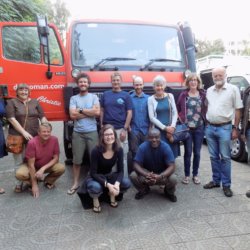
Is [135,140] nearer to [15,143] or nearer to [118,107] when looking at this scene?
[118,107]

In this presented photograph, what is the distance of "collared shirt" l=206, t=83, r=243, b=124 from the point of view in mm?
3805

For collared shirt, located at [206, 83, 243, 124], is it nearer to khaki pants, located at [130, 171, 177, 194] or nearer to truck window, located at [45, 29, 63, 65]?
khaki pants, located at [130, 171, 177, 194]

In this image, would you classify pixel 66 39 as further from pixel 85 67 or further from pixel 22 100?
pixel 22 100

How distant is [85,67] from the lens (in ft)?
14.9

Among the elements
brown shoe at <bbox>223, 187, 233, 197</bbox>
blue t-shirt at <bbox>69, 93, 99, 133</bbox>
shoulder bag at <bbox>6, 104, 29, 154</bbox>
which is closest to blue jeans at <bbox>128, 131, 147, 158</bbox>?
blue t-shirt at <bbox>69, 93, 99, 133</bbox>

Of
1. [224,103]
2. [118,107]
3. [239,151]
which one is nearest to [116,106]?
[118,107]

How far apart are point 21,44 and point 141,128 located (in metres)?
2.30

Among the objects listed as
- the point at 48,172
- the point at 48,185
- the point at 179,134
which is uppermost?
the point at 179,134

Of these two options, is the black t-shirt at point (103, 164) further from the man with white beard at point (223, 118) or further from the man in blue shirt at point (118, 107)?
the man with white beard at point (223, 118)

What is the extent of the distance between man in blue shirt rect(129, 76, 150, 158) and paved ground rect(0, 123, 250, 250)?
724 mm

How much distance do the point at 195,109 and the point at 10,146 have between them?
2687 mm

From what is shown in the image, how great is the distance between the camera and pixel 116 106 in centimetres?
414

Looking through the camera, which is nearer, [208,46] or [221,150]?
[221,150]

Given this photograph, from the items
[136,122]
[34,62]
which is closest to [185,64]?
[136,122]
